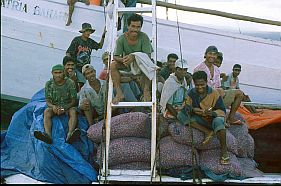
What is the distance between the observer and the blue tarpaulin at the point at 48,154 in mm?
5352

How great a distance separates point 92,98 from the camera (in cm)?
Result: 594

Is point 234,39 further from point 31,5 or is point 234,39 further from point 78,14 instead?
point 31,5

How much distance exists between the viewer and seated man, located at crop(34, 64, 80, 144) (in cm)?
551

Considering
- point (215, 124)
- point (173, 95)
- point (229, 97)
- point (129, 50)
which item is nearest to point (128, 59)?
point (129, 50)

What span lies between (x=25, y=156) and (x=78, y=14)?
434cm

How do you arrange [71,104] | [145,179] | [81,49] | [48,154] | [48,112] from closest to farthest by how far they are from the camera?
[145,179] → [48,154] → [48,112] → [71,104] → [81,49]

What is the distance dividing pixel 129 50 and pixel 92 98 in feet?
2.63

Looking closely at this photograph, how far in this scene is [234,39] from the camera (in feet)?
33.7

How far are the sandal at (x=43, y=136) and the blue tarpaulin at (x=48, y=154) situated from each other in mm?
64

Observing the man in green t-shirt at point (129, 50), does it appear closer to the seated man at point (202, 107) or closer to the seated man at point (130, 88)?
the seated man at point (130, 88)

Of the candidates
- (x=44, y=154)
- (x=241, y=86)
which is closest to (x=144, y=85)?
(x=44, y=154)

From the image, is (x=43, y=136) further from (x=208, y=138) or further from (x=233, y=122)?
(x=233, y=122)

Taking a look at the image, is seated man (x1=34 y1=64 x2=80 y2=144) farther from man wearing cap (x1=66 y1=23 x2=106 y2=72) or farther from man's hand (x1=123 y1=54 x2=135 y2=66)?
man wearing cap (x1=66 y1=23 x2=106 y2=72)

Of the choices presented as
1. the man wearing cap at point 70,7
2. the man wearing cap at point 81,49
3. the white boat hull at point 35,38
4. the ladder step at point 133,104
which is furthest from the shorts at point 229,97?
the man wearing cap at point 70,7
